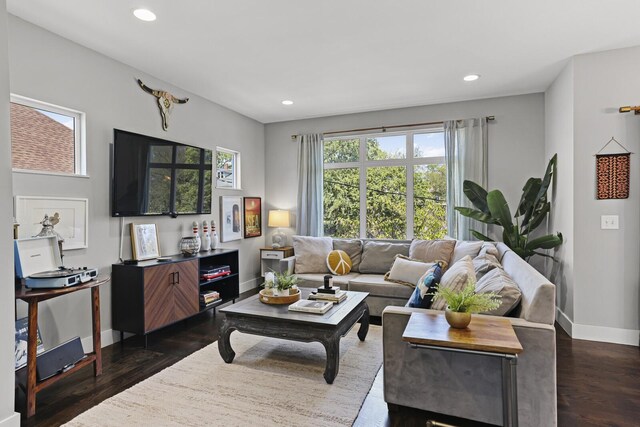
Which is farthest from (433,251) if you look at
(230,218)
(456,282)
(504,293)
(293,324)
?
(230,218)

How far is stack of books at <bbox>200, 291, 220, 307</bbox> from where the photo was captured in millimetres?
3941

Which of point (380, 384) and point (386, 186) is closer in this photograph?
point (380, 384)

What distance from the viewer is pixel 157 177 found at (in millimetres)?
3701

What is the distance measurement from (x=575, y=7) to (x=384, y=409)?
3.13 m

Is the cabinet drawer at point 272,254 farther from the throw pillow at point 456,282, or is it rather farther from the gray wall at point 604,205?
the gray wall at point 604,205

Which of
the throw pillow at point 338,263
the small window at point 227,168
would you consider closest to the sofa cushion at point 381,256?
the throw pillow at point 338,263

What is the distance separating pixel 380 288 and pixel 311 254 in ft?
3.68

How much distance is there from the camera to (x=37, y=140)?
110 inches

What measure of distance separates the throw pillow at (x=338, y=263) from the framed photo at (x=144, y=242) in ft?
6.64

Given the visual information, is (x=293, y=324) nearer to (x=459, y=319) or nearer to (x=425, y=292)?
(x=425, y=292)

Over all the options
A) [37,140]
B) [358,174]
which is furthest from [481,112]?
[37,140]

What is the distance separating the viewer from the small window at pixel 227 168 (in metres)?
4.93

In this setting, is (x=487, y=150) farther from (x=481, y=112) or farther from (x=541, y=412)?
(x=541, y=412)

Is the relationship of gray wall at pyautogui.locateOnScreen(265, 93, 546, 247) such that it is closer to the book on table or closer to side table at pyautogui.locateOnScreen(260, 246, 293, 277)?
side table at pyautogui.locateOnScreen(260, 246, 293, 277)
